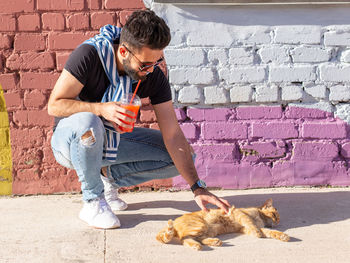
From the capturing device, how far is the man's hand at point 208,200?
282cm

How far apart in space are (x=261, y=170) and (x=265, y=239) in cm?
115

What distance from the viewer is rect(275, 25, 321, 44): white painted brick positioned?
377 cm

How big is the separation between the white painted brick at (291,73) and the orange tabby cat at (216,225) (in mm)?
1182

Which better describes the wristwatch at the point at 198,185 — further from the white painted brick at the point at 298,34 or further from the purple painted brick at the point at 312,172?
the white painted brick at the point at 298,34

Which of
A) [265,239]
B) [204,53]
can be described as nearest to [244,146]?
[204,53]

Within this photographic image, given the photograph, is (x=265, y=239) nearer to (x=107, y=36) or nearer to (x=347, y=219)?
(x=347, y=219)

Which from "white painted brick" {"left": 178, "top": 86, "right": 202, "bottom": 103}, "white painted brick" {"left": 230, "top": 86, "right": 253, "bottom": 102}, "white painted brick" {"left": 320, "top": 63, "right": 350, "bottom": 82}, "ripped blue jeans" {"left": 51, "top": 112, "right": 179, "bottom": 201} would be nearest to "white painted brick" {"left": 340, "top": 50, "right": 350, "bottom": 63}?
"white painted brick" {"left": 320, "top": 63, "right": 350, "bottom": 82}

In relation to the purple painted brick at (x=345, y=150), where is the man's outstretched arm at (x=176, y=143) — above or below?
above

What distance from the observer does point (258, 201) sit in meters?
3.55

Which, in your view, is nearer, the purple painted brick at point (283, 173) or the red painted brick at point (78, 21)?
the red painted brick at point (78, 21)

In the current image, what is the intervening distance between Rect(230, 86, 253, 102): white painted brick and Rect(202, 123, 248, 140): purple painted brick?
20 cm

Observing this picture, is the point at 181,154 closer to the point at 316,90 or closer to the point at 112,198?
the point at 112,198

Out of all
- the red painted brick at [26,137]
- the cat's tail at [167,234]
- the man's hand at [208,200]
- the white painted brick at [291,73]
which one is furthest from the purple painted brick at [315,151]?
the red painted brick at [26,137]

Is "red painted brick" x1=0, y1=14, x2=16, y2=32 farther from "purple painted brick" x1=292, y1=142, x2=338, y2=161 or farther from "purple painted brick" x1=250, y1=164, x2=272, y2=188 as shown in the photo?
"purple painted brick" x1=292, y1=142, x2=338, y2=161
